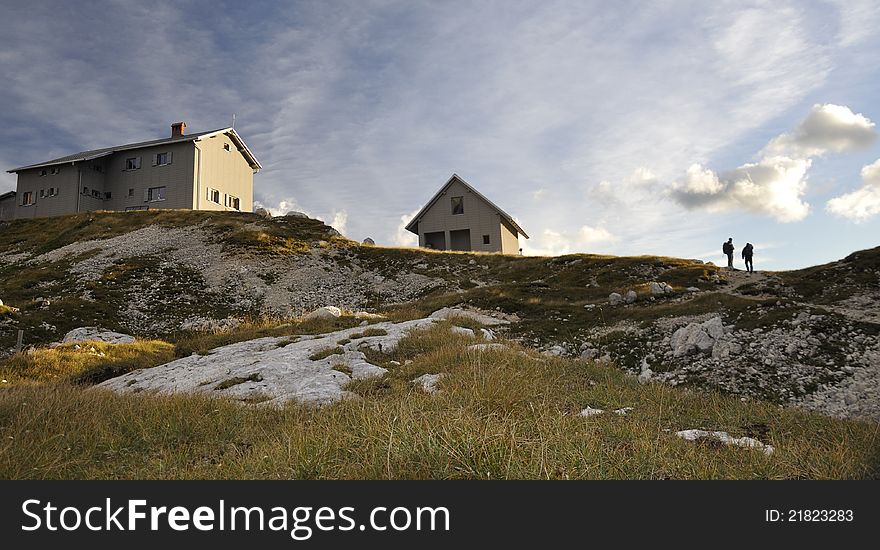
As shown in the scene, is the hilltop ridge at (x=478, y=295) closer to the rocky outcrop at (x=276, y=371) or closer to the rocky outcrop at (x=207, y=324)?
the rocky outcrop at (x=207, y=324)

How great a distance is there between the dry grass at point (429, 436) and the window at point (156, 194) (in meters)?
57.9

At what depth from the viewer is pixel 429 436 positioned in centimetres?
459

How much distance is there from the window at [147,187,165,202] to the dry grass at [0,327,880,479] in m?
57.9

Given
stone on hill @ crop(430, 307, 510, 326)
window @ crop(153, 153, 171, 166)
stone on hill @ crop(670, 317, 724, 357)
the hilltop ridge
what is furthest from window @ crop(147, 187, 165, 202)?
stone on hill @ crop(670, 317, 724, 357)

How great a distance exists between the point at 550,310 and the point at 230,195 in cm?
5271

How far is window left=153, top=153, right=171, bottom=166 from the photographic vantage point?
5850cm

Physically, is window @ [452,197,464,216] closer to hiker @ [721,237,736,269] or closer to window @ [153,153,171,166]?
hiker @ [721,237,736,269]

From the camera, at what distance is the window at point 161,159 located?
192 feet

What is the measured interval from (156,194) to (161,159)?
4.26 metres

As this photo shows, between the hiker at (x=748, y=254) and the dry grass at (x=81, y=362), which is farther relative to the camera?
the hiker at (x=748, y=254)

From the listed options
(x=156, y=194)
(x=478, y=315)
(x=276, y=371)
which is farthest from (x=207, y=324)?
(x=156, y=194)

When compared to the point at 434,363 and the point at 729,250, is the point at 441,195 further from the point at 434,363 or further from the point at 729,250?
the point at 434,363

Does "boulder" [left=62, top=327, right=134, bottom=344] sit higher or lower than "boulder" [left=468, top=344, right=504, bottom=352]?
higher

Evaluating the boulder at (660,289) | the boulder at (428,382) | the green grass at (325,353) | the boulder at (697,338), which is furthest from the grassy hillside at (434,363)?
the green grass at (325,353)
